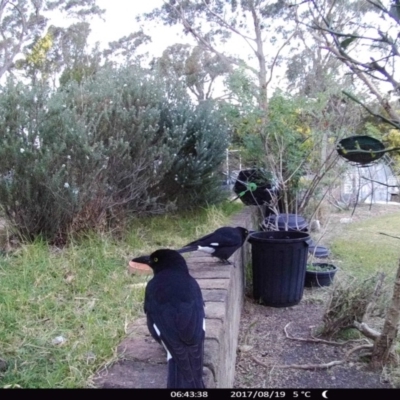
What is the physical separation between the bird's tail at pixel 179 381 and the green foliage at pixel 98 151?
5.40 ft

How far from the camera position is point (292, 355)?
2330mm

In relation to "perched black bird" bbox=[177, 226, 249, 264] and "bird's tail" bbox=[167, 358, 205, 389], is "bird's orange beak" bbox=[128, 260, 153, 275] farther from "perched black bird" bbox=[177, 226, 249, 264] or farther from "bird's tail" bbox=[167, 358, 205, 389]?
"bird's tail" bbox=[167, 358, 205, 389]

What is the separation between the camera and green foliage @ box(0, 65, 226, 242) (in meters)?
2.53

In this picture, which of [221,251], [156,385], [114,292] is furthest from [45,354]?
[221,251]

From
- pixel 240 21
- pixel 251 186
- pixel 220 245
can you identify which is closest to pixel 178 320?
pixel 220 245

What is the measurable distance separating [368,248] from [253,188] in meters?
1.36

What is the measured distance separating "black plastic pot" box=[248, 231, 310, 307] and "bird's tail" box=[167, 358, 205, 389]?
1.86 metres

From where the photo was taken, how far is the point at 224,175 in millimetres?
4203

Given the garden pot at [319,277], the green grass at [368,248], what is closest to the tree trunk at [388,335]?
the green grass at [368,248]

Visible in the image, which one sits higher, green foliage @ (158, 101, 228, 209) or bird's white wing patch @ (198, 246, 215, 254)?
green foliage @ (158, 101, 228, 209)

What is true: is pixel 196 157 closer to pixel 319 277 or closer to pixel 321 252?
pixel 319 277

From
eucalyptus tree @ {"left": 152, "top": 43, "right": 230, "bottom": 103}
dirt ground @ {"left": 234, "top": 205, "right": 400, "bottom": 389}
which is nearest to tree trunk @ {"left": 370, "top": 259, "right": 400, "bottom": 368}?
dirt ground @ {"left": 234, "top": 205, "right": 400, "bottom": 389}

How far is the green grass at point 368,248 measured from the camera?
3654 mm

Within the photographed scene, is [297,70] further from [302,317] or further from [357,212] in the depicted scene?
[302,317]
